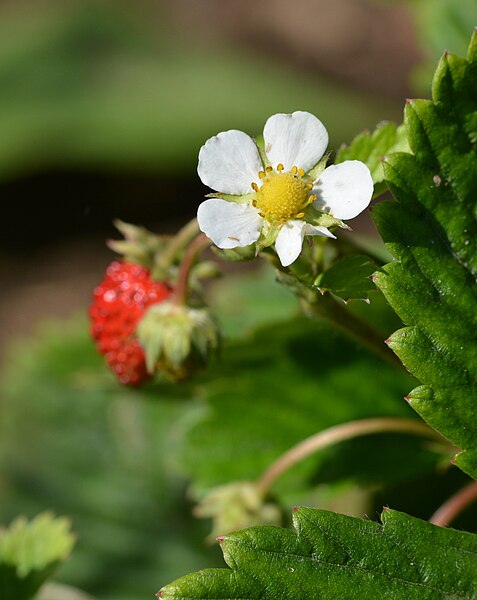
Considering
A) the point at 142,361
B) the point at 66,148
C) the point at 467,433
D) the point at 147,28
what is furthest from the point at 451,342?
the point at 147,28

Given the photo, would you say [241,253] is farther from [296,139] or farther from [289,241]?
[296,139]

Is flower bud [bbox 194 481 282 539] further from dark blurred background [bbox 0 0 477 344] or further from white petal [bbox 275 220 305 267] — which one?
dark blurred background [bbox 0 0 477 344]

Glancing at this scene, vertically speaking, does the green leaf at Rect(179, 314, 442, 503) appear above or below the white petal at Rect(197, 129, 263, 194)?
below

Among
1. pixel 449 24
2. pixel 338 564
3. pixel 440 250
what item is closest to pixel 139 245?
pixel 440 250

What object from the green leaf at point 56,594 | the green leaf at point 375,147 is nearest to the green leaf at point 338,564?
the green leaf at point 375,147

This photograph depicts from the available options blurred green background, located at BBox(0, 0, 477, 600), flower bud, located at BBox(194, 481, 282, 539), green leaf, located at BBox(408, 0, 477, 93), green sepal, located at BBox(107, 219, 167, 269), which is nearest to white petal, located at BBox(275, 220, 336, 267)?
green sepal, located at BBox(107, 219, 167, 269)

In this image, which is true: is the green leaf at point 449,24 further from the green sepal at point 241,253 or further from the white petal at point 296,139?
the green sepal at point 241,253
